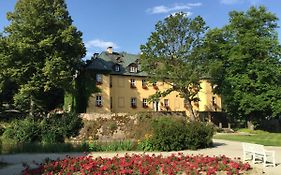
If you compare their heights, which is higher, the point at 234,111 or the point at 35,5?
the point at 35,5

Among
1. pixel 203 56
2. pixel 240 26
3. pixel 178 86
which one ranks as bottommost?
pixel 178 86

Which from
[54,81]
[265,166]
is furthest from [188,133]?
[54,81]

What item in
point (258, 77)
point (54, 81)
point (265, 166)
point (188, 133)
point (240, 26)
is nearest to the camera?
point (265, 166)

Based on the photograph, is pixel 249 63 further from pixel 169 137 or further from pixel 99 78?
pixel 169 137

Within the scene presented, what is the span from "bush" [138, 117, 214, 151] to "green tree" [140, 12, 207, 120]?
76.9 feet

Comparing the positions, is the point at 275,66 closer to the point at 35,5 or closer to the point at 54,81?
the point at 54,81

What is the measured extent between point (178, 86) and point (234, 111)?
919 centimetres

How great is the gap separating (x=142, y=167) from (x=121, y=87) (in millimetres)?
44797

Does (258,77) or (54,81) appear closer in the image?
(54,81)

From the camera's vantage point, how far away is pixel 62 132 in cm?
3061

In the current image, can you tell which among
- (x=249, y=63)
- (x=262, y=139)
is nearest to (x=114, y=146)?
(x=262, y=139)

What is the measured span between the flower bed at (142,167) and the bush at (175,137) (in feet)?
27.7

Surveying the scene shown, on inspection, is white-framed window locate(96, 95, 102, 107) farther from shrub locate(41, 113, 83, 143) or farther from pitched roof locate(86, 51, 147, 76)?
shrub locate(41, 113, 83, 143)

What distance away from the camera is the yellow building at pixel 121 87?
175ft
